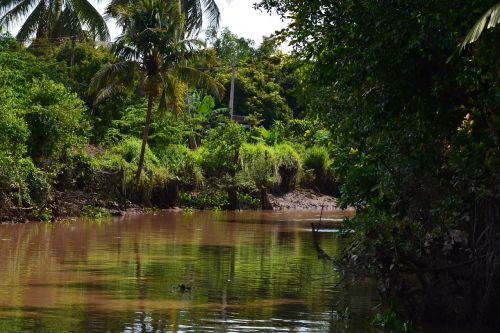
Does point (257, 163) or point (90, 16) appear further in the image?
point (257, 163)

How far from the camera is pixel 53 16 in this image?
37750 millimetres

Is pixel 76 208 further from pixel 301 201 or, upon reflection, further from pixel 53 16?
pixel 301 201

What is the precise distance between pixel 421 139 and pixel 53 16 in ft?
91.8

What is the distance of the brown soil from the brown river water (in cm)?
1810

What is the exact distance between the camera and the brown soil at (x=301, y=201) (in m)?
46.4

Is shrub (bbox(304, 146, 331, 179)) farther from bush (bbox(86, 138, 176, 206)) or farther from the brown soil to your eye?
bush (bbox(86, 138, 176, 206))

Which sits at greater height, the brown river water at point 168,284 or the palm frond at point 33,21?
the palm frond at point 33,21

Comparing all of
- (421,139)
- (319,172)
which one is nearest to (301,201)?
(319,172)

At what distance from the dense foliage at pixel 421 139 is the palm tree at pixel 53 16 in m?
25.5

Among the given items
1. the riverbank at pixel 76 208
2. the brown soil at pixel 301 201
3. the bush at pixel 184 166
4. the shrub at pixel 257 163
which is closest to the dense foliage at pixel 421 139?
the riverbank at pixel 76 208

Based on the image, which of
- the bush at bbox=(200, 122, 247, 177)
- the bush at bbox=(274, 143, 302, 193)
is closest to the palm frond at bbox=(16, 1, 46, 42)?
the bush at bbox=(200, 122, 247, 177)

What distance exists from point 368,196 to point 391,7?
3.76m

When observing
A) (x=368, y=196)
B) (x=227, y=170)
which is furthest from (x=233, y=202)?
(x=368, y=196)

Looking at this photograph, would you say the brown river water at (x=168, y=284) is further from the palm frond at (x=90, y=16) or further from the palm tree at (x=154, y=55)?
the palm frond at (x=90, y=16)
